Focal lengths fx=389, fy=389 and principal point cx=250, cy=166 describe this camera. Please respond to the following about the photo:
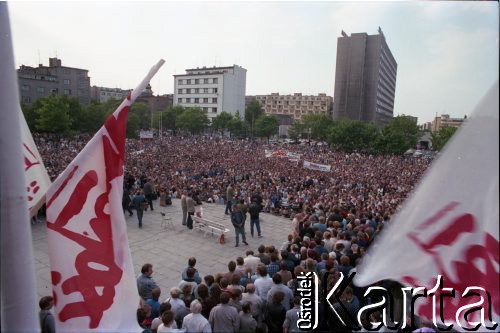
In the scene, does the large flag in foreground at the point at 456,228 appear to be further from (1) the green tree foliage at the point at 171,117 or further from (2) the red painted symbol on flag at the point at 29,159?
(1) the green tree foliage at the point at 171,117

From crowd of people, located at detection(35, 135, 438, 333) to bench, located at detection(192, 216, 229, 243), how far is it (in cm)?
52

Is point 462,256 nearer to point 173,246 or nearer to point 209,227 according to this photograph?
point 173,246

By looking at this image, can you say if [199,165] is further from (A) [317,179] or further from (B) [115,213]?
(B) [115,213]

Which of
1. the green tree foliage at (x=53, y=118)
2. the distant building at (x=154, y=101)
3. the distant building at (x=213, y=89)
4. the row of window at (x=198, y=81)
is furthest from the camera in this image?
the distant building at (x=154, y=101)

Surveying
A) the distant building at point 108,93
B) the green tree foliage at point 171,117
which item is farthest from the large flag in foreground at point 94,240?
the distant building at point 108,93

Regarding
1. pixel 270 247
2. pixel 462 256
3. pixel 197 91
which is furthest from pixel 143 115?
pixel 462 256

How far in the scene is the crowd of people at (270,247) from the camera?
17.2 ft

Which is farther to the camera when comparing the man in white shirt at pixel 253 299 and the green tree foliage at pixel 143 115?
the green tree foliage at pixel 143 115

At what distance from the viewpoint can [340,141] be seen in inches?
2253

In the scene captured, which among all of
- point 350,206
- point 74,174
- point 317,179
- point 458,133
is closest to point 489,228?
point 458,133

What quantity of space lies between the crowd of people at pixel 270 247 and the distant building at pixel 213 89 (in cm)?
6822

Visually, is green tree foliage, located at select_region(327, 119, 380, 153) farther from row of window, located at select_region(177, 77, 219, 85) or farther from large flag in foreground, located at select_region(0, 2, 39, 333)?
large flag in foreground, located at select_region(0, 2, 39, 333)

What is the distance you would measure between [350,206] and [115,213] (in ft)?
42.9

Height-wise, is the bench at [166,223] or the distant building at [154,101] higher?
the distant building at [154,101]
